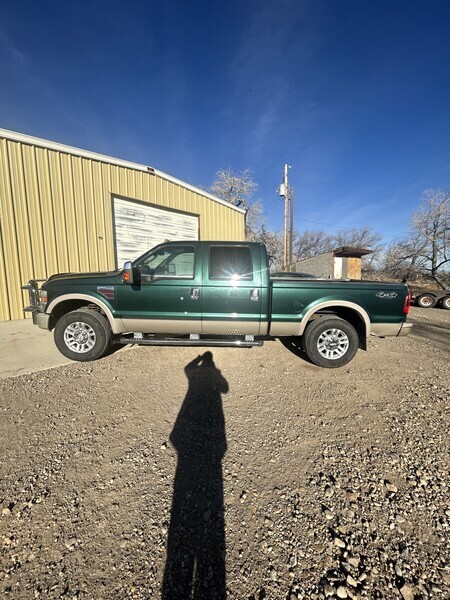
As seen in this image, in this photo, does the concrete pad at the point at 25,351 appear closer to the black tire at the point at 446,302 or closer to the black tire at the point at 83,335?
the black tire at the point at 83,335

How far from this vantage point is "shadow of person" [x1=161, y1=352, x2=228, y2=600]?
1354 millimetres

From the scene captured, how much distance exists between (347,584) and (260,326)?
9.95 feet

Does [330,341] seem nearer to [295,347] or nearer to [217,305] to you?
[295,347]

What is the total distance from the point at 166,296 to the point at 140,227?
5.98 meters

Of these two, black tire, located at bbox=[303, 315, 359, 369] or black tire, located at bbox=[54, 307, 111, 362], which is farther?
black tire, located at bbox=[54, 307, 111, 362]

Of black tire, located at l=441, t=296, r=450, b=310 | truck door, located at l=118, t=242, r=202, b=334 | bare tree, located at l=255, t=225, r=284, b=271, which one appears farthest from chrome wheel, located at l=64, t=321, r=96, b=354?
bare tree, located at l=255, t=225, r=284, b=271

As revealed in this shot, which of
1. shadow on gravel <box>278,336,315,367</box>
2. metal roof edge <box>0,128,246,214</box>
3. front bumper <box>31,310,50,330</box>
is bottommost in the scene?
shadow on gravel <box>278,336,315,367</box>

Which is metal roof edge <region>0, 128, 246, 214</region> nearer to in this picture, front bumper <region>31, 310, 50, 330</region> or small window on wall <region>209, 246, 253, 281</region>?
front bumper <region>31, 310, 50, 330</region>

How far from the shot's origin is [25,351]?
475cm

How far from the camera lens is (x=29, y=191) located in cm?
685

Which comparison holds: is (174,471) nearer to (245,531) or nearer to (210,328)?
(245,531)

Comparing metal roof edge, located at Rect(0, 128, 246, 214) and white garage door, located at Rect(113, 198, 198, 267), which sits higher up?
metal roof edge, located at Rect(0, 128, 246, 214)

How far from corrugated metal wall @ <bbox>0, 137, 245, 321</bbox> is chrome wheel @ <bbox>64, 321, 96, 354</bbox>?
407cm

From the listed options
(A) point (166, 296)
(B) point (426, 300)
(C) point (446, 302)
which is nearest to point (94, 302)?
(A) point (166, 296)
